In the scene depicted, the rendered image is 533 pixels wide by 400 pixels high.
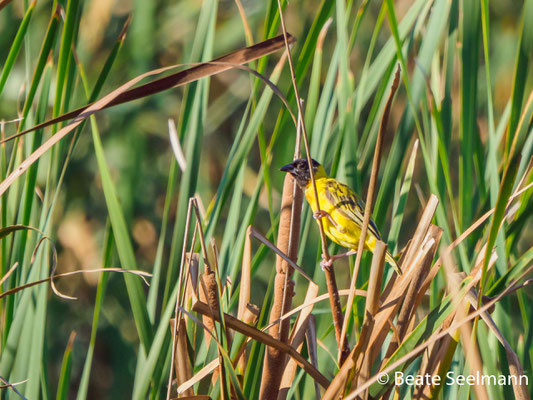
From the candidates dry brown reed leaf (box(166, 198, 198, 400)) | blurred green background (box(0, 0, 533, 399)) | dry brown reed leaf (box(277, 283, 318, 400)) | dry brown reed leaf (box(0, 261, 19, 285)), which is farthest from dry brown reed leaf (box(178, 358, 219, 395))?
blurred green background (box(0, 0, 533, 399))

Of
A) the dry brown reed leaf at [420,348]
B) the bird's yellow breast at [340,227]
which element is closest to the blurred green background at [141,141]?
the bird's yellow breast at [340,227]

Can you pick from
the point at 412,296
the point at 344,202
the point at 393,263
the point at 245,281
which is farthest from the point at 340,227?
the point at 412,296

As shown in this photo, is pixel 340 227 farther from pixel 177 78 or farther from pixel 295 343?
pixel 177 78

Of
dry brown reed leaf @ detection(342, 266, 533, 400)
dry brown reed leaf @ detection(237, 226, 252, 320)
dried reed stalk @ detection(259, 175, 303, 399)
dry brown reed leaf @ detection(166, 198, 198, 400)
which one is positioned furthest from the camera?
dry brown reed leaf @ detection(237, 226, 252, 320)

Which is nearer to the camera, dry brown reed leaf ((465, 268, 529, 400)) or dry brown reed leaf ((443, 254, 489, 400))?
dry brown reed leaf ((443, 254, 489, 400))

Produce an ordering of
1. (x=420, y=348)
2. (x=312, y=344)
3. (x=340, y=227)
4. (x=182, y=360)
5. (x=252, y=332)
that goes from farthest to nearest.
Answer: (x=340, y=227), (x=312, y=344), (x=182, y=360), (x=252, y=332), (x=420, y=348)

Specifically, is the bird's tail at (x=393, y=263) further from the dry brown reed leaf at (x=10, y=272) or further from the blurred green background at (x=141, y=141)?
the blurred green background at (x=141, y=141)

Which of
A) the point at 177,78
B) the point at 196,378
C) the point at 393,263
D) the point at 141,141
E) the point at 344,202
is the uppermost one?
the point at 141,141

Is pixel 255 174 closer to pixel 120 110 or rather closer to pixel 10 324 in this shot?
pixel 120 110

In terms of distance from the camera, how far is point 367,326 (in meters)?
0.95

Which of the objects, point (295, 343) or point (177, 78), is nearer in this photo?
point (177, 78)

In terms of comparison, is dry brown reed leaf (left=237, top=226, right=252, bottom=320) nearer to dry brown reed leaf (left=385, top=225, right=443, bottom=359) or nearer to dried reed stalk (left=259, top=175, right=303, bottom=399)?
dried reed stalk (left=259, top=175, right=303, bottom=399)

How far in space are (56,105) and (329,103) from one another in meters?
0.52

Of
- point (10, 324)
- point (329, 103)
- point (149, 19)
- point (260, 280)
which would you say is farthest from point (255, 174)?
point (10, 324)
